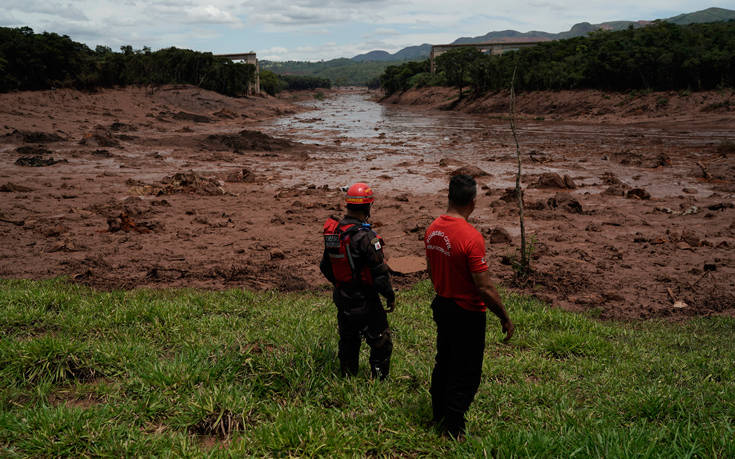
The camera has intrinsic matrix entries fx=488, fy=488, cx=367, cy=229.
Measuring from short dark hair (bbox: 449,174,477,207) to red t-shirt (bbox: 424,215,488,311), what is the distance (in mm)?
122

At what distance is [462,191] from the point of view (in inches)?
125

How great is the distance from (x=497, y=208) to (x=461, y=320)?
10875 millimetres

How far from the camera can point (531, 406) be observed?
390 cm

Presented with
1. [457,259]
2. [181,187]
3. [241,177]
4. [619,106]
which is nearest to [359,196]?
[457,259]

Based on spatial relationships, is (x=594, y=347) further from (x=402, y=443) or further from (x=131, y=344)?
(x=131, y=344)

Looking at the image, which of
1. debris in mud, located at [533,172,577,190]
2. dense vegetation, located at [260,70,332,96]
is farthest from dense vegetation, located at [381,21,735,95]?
dense vegetation, located at [260,70,332,96]

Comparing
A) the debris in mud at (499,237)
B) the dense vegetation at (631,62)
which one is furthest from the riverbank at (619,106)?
the debris in mud at (499,237)

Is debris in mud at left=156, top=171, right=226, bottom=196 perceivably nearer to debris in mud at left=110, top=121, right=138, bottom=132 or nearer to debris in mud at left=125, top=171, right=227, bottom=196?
debris in mud at left=125, top=171, right=227, bottom=196

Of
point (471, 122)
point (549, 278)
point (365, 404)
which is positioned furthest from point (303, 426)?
point (471, 122)

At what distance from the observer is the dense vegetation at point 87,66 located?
Result: 3731 centimetres

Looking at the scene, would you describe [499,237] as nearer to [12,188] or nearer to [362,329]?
[362,329]

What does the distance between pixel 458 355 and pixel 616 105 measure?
4353cm

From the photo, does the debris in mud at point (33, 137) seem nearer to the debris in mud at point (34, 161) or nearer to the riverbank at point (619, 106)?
the debris in mud at point (34, 161)

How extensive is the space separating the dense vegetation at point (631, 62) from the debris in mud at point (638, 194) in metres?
16.2
